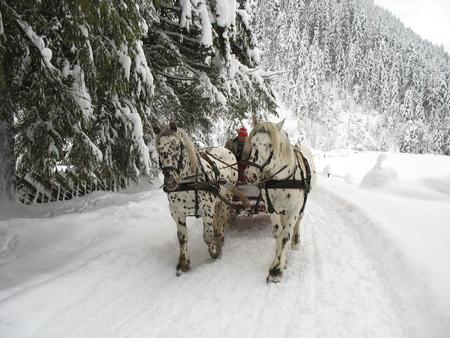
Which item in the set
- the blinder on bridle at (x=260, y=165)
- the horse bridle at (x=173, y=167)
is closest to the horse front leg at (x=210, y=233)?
the horse bridle at (x=173, y=167)

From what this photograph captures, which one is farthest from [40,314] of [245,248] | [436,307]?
[436,307]

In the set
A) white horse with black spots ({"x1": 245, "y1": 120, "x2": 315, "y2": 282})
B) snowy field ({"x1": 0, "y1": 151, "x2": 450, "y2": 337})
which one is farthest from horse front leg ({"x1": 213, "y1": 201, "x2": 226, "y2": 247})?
white horse with black spots ({"x1": 245, "y1": 120, "x2": 315, "y2": 282})

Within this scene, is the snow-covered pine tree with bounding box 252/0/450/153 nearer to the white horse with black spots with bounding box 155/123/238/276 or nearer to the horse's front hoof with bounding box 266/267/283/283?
the white horse with black spots with bounding box 155/123/238/276

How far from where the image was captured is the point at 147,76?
19.2 feet

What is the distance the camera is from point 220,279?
16.0ft

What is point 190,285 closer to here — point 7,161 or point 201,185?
point 201,185

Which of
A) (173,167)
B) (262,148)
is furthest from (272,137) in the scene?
(173,167)

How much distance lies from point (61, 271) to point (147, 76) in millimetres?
3343

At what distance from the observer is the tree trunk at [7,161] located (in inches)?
264

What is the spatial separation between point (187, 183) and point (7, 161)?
14.2 feet

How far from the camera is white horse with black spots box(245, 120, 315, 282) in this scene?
4434 millimetres

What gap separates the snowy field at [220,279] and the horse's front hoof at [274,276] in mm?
92

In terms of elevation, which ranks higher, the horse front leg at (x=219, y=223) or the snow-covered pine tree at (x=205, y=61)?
the snow-covered pine tree at (x=205, y=61)

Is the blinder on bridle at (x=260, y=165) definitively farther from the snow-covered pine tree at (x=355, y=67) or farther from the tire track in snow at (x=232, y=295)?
the snow-covered pine tree at (x=355, y=67)
